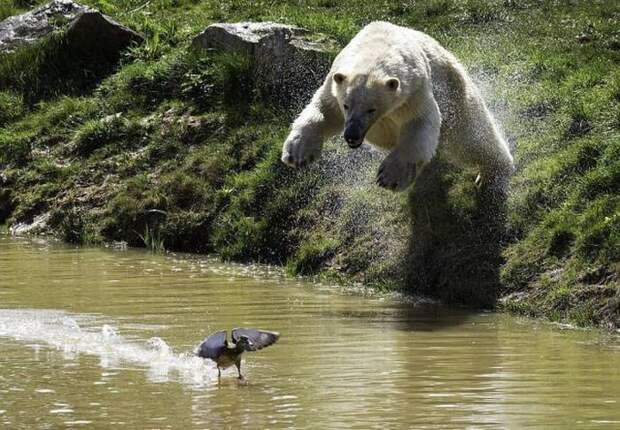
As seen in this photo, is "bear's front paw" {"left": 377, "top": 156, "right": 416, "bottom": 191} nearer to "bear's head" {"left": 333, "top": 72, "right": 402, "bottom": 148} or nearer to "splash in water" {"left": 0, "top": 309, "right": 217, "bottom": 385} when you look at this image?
"bear's head" {"left": 333, "top": 72, "right": 402, "bottom": 148}

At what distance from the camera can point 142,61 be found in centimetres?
1599

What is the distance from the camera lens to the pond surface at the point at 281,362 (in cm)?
655

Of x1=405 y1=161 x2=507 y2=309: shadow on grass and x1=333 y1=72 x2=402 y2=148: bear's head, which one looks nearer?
x1=333 y1=72 x2=402 y2=148: bear's head

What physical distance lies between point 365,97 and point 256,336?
3064mm

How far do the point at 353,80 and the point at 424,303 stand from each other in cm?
178

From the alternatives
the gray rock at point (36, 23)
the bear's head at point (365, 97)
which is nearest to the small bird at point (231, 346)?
the bear's head at point (365, 97)

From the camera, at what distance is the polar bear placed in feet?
32.5

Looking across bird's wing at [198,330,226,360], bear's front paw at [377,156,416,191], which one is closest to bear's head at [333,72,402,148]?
bear's front paw at [377,156,416,191]

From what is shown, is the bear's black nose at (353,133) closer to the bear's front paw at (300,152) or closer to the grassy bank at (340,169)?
the bear's front paw at (300,152)

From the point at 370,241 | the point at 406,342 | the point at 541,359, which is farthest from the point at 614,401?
the point at 370,241

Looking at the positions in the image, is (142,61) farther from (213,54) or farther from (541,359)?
(541,359)

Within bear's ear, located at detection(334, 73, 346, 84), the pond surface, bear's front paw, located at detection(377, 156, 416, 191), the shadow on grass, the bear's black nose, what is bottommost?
the pond surface

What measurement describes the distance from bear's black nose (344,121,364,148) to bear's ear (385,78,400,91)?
1.33ft

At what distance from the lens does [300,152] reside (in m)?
10.1
